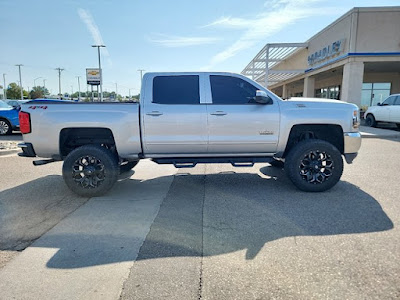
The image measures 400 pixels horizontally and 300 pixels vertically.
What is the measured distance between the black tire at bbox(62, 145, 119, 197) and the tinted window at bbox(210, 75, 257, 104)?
213 cm

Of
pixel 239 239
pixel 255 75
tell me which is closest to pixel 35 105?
Answer: pixel 239 239

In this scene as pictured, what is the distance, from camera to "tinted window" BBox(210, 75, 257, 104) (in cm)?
478

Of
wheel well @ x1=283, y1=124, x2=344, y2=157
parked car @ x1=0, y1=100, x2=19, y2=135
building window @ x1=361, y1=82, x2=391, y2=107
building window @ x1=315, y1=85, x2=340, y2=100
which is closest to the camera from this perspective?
wheel well @ x1=283, y1=124, x2=344, y2=157

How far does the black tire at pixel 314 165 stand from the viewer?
4.70 metres

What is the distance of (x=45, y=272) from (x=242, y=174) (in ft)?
14.1

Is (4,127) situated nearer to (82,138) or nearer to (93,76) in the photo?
(82,138)

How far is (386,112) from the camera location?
14.0m

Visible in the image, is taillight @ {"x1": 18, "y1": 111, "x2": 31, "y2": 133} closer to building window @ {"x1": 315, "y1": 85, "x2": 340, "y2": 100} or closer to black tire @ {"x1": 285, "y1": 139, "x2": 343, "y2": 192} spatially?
black tire @ {"x1": 285, "y1": 139, "x2": 343, "y2": 192}

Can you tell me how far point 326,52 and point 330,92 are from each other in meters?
9.34

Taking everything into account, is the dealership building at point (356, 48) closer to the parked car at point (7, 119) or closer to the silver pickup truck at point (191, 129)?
the silver pickup truck at point (191, 129)

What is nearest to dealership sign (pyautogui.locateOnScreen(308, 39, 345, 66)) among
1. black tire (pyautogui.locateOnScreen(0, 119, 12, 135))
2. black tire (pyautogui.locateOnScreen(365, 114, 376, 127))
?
black tire (pyautogui.locateOnScreen(365, 114, 376, 127))

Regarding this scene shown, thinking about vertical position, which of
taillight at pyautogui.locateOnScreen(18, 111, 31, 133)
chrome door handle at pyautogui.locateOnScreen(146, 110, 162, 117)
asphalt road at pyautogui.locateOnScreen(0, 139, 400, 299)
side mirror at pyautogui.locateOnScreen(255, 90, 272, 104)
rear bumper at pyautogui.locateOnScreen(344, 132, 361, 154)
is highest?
side mirror at pyautogui.locateOnScreen(255, 90, 272, 104)

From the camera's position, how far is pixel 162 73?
4.92 m

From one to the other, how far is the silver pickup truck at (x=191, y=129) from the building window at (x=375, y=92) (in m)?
24.6
